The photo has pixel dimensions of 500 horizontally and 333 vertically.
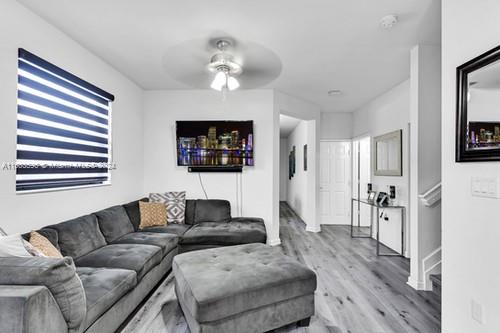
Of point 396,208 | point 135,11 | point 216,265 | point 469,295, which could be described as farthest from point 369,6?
point 396,208

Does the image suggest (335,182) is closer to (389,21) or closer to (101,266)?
(389,21)

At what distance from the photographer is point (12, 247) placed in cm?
150

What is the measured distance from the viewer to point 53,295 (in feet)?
4.40

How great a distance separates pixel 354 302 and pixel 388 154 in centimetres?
269

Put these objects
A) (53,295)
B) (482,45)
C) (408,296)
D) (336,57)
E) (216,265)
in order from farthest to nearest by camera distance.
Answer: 1. (336,57)
2. (408,296)
3. (216,265)
4. (482,45)
5. (53,295)

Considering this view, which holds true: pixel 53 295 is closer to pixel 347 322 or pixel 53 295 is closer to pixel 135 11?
pixel 347 322

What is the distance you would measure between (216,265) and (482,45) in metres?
2.34

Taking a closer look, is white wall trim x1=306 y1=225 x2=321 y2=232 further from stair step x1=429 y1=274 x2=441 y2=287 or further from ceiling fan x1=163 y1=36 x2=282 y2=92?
ceiling fan x1=163 y1=36 x2=282 y2=92

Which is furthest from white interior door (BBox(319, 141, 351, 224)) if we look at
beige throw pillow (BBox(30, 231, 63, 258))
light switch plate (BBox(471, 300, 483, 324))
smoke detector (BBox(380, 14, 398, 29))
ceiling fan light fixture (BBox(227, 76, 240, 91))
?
beige throw pillow (BBox(30, 231, 63, 258))

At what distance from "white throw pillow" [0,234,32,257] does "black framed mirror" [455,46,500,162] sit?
2833 millimetres

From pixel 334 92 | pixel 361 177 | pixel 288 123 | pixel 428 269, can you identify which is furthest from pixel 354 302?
pixel 288 123

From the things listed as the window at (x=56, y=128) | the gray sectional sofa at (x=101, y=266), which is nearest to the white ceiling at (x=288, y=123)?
the gray sectional sofa at (x=101, y=266)

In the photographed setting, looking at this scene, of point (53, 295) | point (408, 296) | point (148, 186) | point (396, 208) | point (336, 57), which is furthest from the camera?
point (148, 186)

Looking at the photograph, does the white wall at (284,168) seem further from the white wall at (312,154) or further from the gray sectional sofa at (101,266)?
the gray sectional sofa at (101,266)
